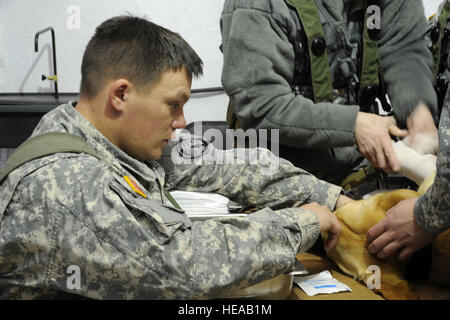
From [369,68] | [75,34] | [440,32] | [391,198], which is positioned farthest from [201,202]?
[75,34]

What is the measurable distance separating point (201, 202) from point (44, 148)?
54 cm

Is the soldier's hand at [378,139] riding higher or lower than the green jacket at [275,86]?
lower

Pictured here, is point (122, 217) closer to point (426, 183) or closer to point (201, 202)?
point (201, 202)

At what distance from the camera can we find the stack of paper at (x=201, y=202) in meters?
1.13

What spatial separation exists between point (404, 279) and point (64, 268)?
0.66 metres

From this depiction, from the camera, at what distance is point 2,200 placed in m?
0.68

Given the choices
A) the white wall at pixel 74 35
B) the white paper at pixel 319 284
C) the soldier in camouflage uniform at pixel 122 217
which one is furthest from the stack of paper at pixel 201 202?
the white wall at pixel 74 35

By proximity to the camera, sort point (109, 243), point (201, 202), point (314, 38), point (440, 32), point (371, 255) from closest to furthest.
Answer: point (109, 243), point (371, 255), point (201, 202), point (314, 38), point (440, 32)

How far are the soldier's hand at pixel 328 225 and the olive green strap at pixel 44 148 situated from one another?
0.48m

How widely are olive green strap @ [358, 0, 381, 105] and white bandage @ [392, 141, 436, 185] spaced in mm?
318

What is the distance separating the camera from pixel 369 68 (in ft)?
4.66

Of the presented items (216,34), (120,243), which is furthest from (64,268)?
(216,34)

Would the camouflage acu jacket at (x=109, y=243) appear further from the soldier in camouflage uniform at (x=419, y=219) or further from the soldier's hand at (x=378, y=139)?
the soldier's hand at (x=378, y=139)

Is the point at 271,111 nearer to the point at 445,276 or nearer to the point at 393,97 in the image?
the point at 393,97
